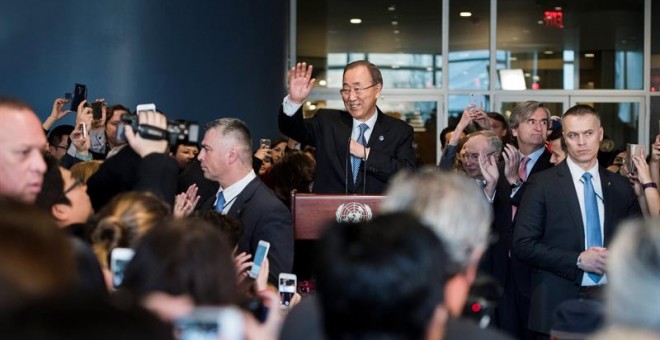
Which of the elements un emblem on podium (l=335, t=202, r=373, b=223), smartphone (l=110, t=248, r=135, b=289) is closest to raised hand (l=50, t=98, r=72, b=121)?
un emblem on podium (l=335, t=202, r=373, b=223)

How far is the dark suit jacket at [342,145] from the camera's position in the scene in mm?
6117

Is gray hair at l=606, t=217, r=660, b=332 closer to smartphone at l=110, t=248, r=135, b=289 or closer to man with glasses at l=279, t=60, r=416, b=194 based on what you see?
smartphone at l=110, t=248, r=135, b=289

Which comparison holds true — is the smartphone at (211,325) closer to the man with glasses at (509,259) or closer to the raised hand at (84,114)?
the man with glasses at (509,259)

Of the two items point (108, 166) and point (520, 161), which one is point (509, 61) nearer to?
point (520, 161)

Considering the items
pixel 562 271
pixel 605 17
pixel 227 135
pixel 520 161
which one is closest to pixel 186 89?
pixel 520 161

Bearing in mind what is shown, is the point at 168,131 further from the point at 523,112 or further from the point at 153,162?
the point at 523,112

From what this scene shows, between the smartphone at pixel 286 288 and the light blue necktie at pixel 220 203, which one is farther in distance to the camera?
the light blue necktie at pixel 220 203

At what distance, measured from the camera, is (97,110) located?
818 centimetres

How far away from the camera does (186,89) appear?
10.2 meters

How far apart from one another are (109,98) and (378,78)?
3.79 meters

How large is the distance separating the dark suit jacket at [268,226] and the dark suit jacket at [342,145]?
0.84m

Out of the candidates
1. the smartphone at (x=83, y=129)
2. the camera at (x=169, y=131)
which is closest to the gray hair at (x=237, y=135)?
the camera at (x=169, y=131)

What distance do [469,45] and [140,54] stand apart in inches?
263

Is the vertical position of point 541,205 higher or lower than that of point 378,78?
lower
